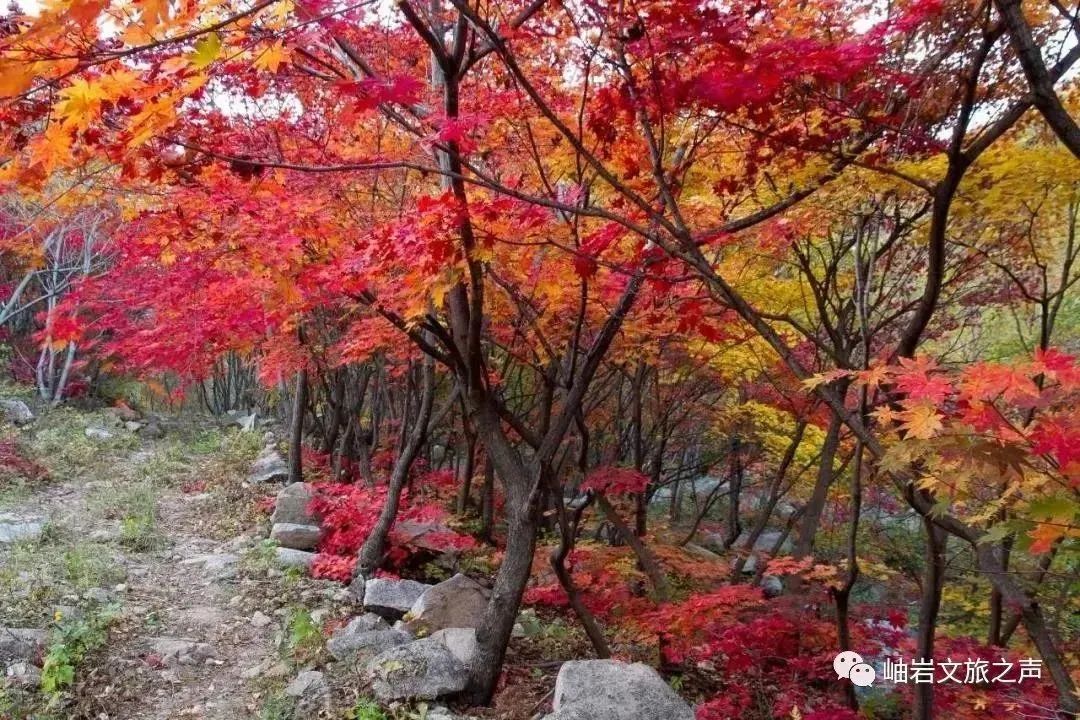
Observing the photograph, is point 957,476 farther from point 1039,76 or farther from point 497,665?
point 497,665

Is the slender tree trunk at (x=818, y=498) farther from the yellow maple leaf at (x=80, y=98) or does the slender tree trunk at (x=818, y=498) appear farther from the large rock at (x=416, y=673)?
the yellow maple leaf at (x=80, y=98)

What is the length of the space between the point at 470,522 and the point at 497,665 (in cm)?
570

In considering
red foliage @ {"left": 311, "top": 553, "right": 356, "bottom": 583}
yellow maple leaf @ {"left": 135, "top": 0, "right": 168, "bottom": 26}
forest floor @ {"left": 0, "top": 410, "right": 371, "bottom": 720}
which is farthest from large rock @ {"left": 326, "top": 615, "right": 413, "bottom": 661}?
yellow maple leaf @ {"left": 135, "top": 0, "right": 168, "bottom": 26}

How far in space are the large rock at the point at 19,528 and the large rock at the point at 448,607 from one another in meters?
4.82

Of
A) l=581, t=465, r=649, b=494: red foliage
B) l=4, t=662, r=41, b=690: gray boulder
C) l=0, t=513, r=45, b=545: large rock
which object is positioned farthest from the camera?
l=0, t=513, r=45, b=545: large rock

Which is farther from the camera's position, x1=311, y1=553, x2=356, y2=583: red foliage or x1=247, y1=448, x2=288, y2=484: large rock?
x1=247, y1=448, x2=288, y2=484: large rock

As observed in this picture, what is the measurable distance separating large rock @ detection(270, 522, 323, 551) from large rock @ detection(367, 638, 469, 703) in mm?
4128

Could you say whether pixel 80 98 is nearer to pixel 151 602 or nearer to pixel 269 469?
pixel 151 602

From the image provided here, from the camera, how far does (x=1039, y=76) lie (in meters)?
2.23

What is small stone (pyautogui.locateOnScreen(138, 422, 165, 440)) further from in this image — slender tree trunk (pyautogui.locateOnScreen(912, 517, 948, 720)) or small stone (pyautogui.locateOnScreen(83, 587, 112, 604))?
slender tree trunk (pyautogui.locateOnScreen(912, 517, 948, 720))

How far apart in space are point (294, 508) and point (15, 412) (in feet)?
32.6

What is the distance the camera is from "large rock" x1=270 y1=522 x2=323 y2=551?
29.2ft

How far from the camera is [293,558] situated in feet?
27.0

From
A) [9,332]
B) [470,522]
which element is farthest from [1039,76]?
[9,332]
